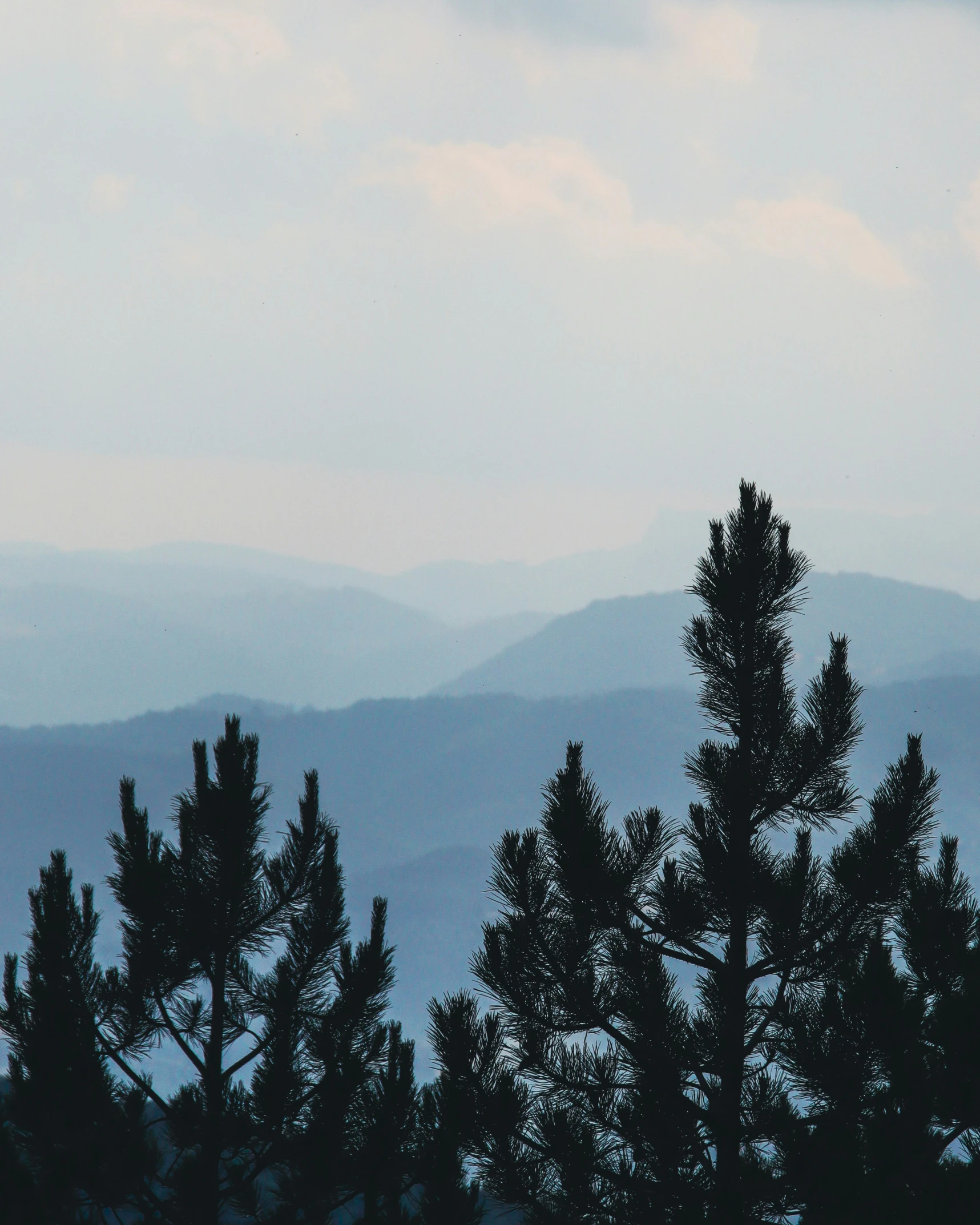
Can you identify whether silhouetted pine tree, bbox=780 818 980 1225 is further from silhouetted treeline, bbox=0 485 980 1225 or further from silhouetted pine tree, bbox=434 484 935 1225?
silhouetted pine tree, bbox=434 484 935 1225

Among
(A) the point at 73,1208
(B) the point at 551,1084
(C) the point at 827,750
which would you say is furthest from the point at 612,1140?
(A) the point at 73,1208

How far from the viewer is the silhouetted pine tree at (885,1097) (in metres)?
3.90

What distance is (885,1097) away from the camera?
4047 mm


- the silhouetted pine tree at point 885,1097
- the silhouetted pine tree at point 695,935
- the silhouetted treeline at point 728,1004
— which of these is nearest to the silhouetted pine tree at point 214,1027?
the silhouetted treeline at point 728,1004

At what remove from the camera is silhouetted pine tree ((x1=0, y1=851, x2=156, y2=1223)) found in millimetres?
5266

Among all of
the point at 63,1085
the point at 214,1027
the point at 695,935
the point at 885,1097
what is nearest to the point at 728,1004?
the point at 695,935

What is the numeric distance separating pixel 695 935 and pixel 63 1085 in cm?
338

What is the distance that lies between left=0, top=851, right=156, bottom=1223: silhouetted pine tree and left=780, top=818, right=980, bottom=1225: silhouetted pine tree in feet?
11.5

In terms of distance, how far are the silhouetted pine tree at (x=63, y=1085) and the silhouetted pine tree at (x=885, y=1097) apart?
3.50 metres

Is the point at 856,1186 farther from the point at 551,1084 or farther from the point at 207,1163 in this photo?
the point at 207,1163

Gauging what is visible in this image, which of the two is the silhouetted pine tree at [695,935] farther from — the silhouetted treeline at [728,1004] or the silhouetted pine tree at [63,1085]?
the silhouetted pine tree at [63,1085]

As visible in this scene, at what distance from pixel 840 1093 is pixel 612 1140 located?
1.00 metres

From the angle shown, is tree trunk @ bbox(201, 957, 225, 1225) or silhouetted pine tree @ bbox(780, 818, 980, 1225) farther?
tree trunk @ bbox(201, 957, 225, 1225)

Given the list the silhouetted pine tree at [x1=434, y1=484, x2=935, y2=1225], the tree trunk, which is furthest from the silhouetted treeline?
the tree trunk
